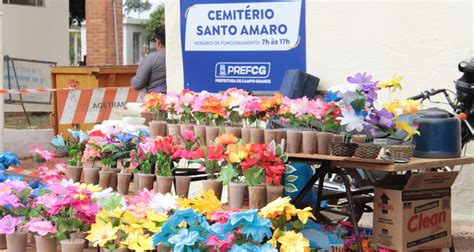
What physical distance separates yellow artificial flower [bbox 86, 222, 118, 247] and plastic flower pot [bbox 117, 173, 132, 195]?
0.98m

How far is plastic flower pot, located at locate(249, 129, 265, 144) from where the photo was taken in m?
5.30

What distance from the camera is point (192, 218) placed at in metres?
4.22

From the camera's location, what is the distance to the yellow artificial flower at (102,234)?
14.7ft

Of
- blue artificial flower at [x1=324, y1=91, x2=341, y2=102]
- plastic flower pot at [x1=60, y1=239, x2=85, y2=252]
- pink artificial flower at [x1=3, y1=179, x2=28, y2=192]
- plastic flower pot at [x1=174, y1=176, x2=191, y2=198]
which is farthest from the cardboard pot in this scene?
blue artificial flower at [x1=324, y1=91, x2=341, y2=102]

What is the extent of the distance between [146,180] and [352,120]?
129cm

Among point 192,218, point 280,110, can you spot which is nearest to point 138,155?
point 280,110

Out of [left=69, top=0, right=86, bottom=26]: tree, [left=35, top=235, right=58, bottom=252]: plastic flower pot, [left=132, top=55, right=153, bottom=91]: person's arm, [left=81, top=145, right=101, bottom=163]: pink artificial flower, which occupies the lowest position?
[left=35, top=235, right=58, bottom=252]: plastic flower pot

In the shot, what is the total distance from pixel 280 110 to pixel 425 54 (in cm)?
299

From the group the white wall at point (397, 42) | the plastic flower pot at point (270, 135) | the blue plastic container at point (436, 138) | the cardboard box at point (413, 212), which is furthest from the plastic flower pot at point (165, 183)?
the white wall at point (397, 42)

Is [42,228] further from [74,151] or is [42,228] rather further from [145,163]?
[74,151]

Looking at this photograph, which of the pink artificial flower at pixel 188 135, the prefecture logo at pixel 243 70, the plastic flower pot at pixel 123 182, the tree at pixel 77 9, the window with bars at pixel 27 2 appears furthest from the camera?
the tree at pixel 77 9

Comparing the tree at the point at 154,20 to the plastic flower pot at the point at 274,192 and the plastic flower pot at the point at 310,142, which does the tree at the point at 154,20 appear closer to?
the plastic flower pot at the point at 310,142

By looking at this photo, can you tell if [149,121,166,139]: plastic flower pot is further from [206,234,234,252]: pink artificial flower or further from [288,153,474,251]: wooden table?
[206,234,234,252]: pink artificial flower

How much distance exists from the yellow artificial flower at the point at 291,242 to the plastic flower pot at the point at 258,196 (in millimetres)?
455
